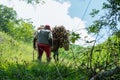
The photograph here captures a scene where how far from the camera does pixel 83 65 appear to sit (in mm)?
6781

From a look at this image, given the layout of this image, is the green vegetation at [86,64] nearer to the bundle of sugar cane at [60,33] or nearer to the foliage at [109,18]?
the foliage at [109,18]

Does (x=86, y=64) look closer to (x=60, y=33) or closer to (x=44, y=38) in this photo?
(x=44, y=38)

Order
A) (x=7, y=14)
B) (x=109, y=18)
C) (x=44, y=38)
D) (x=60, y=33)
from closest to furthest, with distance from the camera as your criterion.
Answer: (x=109, y=18), (x=44, y=38), (x=60, y=33), (x=7, y=14)

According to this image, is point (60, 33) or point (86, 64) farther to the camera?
point (60, 33)

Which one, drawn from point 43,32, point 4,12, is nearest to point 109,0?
point 43,32

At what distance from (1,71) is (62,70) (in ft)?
4.88

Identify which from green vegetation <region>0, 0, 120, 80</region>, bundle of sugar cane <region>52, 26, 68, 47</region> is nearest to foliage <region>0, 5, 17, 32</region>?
bundle of sugar cane <region>52, 26, 68, 47</region>

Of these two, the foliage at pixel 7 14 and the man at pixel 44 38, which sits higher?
the foliage at pixel 7 14

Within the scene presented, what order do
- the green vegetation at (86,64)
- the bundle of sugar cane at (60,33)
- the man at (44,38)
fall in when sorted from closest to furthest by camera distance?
the green vegetation at (86,64)
the man at (44,38)
the bundle of sugar cane at (60,33)

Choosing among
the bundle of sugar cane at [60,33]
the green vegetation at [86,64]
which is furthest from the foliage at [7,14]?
the green vegetation at [86,64]

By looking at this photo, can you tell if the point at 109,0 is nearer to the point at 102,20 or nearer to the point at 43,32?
the point at 102,20

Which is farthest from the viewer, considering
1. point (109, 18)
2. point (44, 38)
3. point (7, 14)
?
point (7, 14)

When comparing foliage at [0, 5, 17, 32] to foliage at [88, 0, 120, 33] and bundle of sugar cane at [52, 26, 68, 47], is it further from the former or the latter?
foliage at [88, 0, 120, 33]

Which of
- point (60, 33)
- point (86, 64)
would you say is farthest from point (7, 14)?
point (86, 64)
